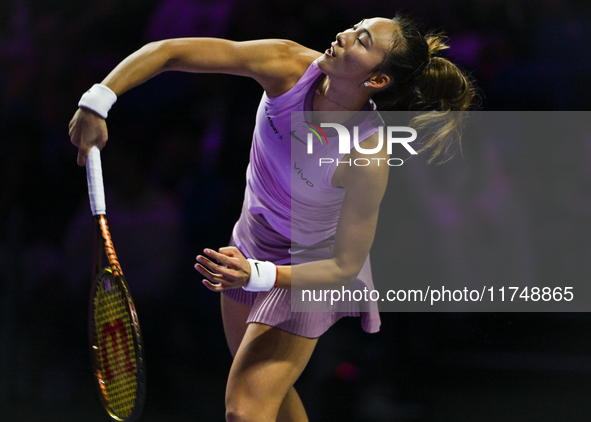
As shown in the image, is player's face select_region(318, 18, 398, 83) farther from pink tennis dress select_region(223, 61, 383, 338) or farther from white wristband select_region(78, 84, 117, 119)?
white wristband select_region(78, 84, 117, 119)

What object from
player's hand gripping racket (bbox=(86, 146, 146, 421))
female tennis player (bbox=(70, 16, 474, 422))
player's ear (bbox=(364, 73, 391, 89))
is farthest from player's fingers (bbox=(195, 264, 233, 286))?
player's ear (bbox=(364, 73, 391, 89))

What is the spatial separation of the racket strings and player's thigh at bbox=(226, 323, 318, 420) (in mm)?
283

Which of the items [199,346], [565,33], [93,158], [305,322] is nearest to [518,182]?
[565,33]

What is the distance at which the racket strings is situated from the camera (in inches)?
59.7

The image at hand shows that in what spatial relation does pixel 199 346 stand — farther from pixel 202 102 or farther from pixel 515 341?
pixel 515 341

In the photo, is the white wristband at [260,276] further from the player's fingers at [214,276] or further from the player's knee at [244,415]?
the player's knee at [244,415]

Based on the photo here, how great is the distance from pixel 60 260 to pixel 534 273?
2.00 metres

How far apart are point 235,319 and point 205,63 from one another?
775mm

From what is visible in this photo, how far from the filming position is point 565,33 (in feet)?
8.46

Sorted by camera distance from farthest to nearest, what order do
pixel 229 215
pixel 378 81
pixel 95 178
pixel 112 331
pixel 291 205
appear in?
pixel 229 215
pixel 291 205
pixel 378 81
pixel 112 331
pixel 95 178

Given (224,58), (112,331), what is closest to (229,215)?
(224,58)

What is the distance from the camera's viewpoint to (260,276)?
5.34 feet

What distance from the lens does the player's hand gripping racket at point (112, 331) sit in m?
1.45

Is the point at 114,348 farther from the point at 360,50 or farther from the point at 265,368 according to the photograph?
the point at 360,50
